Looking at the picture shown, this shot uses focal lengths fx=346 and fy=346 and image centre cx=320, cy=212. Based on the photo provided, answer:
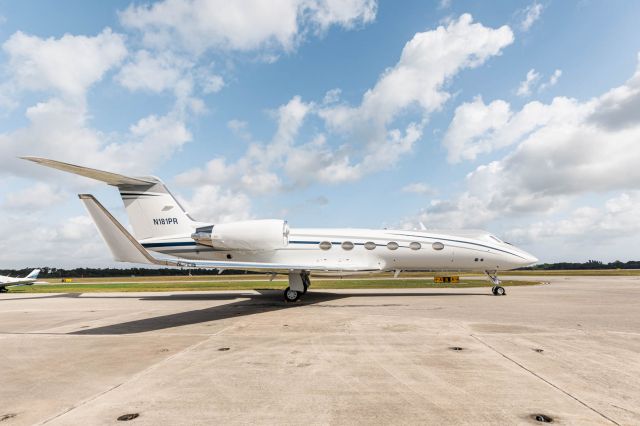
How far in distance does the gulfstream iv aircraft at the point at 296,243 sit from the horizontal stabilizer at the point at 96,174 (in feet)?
0.15

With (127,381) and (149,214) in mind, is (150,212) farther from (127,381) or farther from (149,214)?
(127,381)

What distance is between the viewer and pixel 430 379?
452cm

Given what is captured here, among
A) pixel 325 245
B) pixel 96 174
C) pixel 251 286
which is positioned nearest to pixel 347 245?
pixel 325 245

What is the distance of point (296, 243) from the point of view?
15.0 m

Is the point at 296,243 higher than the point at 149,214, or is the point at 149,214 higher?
the point at 149,214

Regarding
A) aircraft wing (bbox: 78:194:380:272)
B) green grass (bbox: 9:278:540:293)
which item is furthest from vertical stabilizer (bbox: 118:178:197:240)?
green grass (bbox: 9:278:540:293)

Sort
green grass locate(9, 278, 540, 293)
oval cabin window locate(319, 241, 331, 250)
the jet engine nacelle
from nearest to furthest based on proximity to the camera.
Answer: the jet engine nacelle
oval cabin window locate(319, 241, 331, 250)
green grass locate(9, 278, 540, 293)

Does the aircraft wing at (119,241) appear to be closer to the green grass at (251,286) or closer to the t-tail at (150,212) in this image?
the t-tail at (150,212)

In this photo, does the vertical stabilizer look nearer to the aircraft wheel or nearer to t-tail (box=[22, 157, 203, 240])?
t-tail (box=[22, 157, 203, 240])

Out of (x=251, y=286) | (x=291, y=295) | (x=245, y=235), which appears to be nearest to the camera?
(x=291, y=295)

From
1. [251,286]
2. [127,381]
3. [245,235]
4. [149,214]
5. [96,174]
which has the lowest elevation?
[251,286]

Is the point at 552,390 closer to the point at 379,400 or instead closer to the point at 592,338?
the point at 379,400

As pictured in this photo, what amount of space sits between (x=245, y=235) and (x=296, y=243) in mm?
2259

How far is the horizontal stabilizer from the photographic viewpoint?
9991 millimetres
